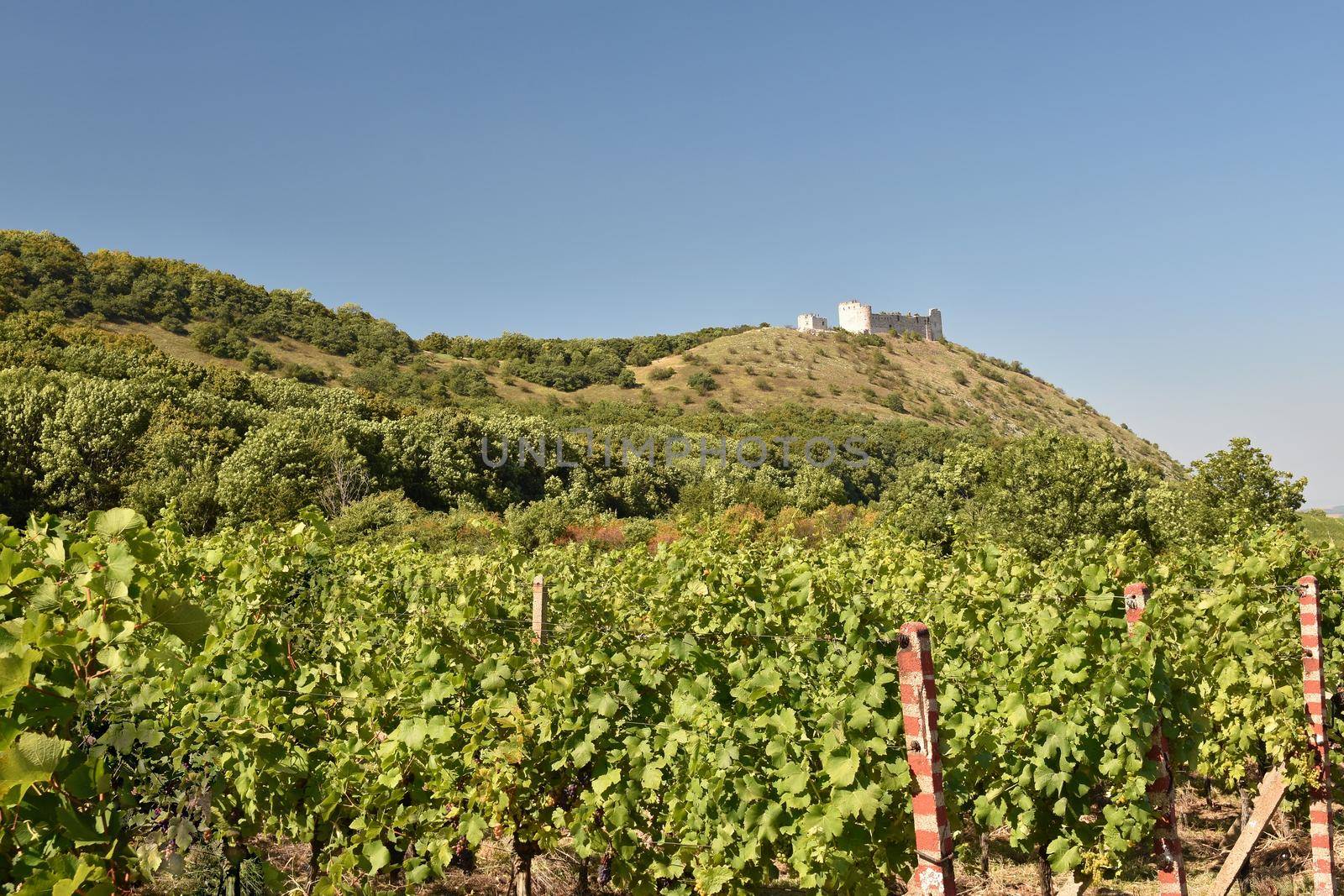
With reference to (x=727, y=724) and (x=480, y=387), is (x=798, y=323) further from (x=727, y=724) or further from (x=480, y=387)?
(x=727, y=724)

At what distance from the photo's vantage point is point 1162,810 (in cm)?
411

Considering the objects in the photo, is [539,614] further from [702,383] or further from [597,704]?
[702,383]

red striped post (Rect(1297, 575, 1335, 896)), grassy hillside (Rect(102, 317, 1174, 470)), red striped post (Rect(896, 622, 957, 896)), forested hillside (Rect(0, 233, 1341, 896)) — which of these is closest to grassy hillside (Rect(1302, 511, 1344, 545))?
grassy hillside (Rect(102, 317, 1174, 470))

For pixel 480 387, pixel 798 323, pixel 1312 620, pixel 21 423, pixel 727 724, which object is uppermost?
pixel 798 323

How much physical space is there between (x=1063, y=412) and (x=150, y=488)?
8378 centimetres

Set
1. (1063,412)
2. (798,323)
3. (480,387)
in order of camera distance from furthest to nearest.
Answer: (798,323) → (1063,412) → (480,387)

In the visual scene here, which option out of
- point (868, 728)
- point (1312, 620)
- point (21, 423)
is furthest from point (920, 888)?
point (21, 423)

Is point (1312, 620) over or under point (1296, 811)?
over

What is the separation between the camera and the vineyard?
377cm

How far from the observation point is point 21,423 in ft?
86.1

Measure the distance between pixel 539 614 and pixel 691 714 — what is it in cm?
169

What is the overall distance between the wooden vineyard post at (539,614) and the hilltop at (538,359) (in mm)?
44476

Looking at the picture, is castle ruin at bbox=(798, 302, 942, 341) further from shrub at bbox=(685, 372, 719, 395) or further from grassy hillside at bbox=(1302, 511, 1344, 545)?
grassy hillside at bbox=(1302, 511, 1344, 545)

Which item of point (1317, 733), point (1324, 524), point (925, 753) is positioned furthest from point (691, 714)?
point (1324, 524)
